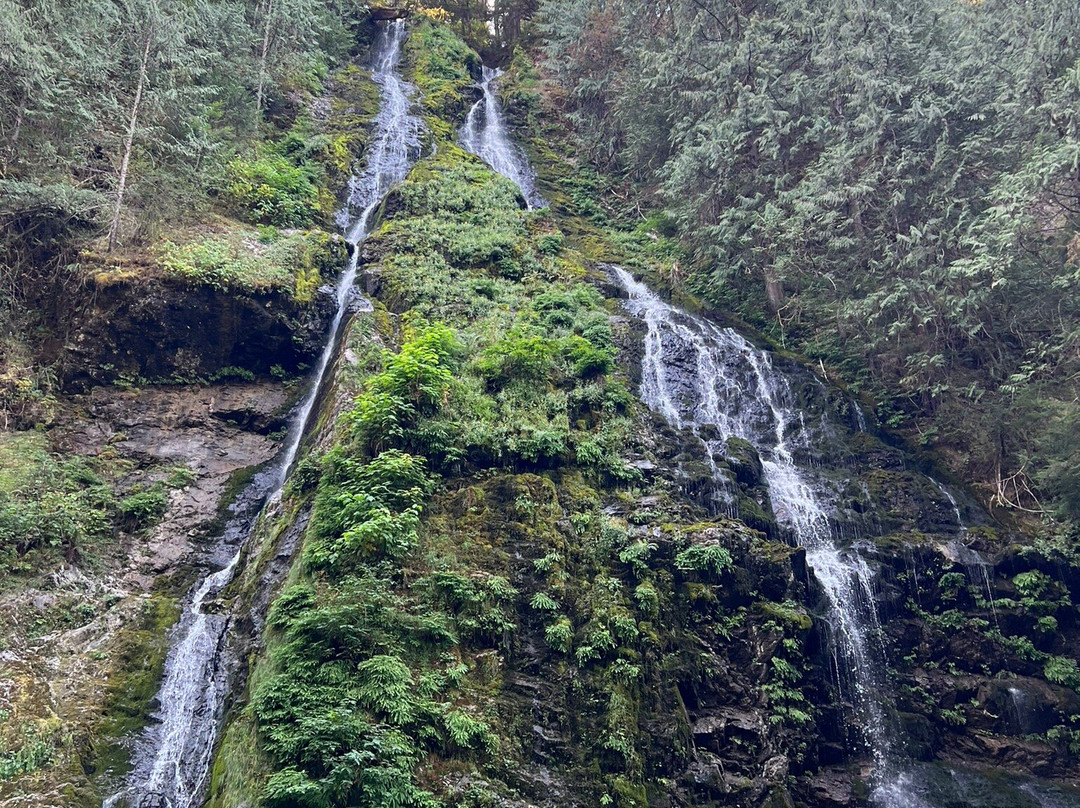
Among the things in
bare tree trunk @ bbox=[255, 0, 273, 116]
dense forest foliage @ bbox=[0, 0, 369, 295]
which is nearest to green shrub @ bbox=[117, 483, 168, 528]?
dense forest foliage @ bbox=[0, 0, 369, 295]

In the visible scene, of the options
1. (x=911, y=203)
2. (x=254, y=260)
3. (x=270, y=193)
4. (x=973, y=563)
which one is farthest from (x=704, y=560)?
(x=270, y=193)

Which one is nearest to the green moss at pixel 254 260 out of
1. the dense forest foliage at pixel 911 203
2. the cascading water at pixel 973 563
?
the dense forest foliage at pixel 911 203

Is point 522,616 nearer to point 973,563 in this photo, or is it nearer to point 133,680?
point 133,680

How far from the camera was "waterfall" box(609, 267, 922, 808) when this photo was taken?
12.7 meters

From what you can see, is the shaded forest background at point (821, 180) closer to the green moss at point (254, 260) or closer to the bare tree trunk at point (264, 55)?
the bare tree trunk at point (264, 55)

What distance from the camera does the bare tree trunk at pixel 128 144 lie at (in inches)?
643

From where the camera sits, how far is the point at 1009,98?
16297mm

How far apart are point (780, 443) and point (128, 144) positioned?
16.7 m

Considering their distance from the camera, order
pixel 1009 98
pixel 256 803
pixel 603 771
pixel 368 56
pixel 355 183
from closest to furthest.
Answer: pixel 256 803
pixel 603 771
pixel 1009 98
pixel 355 183
pixel 368 56

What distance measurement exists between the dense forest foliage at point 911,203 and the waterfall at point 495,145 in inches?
245

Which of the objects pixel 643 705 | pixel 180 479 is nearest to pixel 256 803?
pixel 643 705

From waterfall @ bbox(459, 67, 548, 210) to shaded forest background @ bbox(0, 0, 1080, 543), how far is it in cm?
622

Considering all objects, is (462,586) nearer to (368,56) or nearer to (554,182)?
(554,182)

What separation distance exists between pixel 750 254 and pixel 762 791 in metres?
15.5
